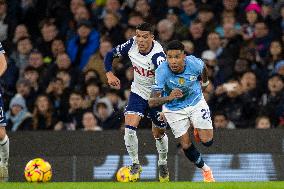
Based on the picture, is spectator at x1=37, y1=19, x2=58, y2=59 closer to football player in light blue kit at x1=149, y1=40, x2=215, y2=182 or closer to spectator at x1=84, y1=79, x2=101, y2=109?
spectator at x1=84, y1=79, x2=101, y2=109

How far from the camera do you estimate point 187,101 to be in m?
14.5

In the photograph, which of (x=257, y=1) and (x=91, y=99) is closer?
(x=91, y=99)

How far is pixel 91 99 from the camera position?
Answer: 18.4 meters

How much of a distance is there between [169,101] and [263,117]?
3858mm

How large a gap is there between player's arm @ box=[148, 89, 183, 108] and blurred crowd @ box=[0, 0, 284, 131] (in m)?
3.68

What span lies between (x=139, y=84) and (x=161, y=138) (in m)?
0.90

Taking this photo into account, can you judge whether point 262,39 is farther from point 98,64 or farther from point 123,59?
point 98,64

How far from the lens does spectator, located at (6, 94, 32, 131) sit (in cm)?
1855

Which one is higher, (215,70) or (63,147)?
(215,70)

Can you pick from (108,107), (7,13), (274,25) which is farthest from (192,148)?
(7,13)

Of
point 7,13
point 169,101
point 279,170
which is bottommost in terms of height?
point 279,170

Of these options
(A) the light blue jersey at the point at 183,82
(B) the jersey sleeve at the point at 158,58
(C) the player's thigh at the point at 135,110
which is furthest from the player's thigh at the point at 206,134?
(B) the jersey sleeve at the point at 158,58

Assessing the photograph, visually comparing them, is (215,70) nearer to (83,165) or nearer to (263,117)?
(263,117)

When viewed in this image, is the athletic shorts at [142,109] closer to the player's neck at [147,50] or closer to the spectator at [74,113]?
the player's neck at [147,50]
